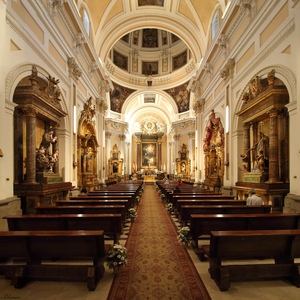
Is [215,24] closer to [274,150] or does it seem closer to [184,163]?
[274,150]

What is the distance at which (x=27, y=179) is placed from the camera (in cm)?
639

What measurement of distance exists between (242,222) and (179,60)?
75.6ft

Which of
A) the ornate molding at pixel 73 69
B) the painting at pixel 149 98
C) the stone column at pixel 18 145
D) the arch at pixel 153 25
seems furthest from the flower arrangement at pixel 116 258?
the painting at pixel 149 98

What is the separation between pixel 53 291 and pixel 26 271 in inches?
17.7

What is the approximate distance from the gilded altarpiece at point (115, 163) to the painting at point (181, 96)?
8803 mm

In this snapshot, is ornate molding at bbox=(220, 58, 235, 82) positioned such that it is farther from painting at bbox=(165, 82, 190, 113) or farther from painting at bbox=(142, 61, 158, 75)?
painting at bbox=(142, 61, 158, 75)

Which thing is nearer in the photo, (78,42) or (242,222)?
(242,222)

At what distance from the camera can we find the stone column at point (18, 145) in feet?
21.0

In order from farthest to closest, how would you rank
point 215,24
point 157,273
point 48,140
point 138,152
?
point 138,152 < point 215,24 < point 48,140 < point 157,273

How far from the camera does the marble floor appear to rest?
2.63 meters

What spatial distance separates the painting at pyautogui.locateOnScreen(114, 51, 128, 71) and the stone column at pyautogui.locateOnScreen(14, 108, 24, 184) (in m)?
18.9

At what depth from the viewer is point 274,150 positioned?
259 inches

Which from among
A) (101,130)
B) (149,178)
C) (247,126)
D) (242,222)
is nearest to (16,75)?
(242,222)

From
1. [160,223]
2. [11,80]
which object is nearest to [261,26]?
[160,223]
